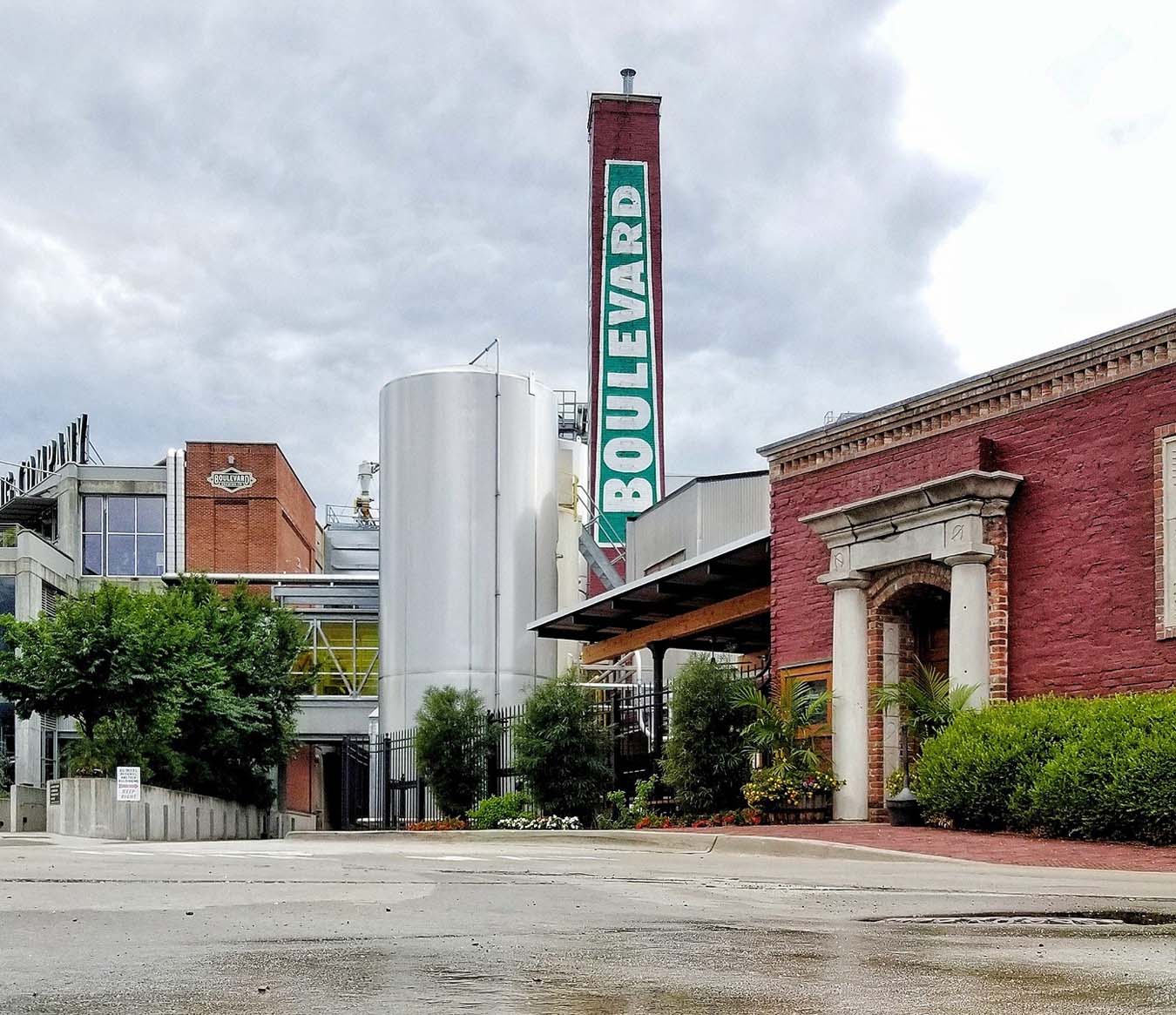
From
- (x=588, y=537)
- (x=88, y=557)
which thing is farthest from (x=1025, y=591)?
(x=88, y=557)

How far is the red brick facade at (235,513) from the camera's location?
62.4 m

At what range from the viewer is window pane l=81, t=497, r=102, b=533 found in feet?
205

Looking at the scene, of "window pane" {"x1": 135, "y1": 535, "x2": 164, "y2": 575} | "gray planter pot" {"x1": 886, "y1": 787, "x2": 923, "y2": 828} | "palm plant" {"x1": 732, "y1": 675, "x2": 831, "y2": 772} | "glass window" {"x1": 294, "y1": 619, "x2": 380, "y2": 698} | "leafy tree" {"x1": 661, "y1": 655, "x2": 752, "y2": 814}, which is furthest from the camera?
"window pane" {"x1": 135, "y1": 535, "x2": 164, "y2": 575}

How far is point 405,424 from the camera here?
134 feet

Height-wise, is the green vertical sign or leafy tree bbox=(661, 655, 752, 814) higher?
the green vertical sign

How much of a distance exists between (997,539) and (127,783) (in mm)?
15578

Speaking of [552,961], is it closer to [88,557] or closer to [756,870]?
[756,870]

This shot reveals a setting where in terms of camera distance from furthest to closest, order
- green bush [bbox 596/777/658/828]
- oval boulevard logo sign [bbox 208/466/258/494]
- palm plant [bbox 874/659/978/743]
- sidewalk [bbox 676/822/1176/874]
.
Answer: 1. oval boulevard logo sign [bbox 208/466/258/494]
2. green bush [bbox 596/777/658/828]
3. palm plant [bbox 874/659/978/743]
4. sidewalk [bbox 676/822/1176/874]

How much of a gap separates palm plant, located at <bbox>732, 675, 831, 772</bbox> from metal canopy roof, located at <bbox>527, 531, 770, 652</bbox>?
9.34 feet

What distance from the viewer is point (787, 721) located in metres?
23.0

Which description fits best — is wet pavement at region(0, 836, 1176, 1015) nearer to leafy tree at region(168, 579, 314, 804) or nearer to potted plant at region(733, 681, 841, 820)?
potted plant at region(733, 681, 841, 820)

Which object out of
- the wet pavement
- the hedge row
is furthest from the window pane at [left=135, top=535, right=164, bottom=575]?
the wet pavement

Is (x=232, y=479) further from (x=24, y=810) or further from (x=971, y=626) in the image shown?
(x=971, y=626)

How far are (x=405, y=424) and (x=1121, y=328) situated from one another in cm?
2380
